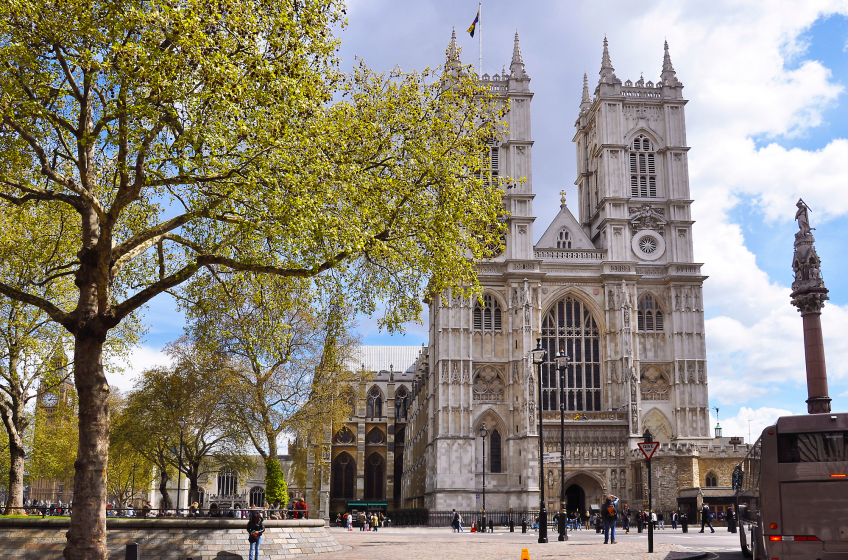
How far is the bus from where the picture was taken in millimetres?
13086

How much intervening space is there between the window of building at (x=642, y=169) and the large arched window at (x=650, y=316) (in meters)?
7.99

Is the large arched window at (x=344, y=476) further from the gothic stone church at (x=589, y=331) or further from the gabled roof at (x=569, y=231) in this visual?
the gabled roof at (x=569, y=231)

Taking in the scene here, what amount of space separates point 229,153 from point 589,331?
42616 mm

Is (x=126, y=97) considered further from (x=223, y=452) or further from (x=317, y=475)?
(x=317, y=475)

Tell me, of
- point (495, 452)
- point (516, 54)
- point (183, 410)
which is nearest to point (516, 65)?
point (516, 54)

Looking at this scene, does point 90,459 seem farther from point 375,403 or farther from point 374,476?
point 375,403

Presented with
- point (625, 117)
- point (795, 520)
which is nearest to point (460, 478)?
point (625, 117)

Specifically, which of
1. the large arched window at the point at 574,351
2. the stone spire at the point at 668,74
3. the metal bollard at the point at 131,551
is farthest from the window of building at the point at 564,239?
the metal bollard at the point at 131,551

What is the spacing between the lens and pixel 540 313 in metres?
53.7

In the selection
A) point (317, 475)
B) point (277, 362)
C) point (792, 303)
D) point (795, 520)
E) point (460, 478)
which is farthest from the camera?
point (317, 475)

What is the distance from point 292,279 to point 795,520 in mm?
12318

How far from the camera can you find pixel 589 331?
55156 mm

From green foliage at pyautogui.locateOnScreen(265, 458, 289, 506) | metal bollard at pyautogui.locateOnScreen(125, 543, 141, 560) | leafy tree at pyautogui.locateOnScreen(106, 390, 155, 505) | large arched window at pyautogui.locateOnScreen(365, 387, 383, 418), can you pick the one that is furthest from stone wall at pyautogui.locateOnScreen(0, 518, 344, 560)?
large arched window at pyautogui.locateOnScreen(365, 387, 383, 418)

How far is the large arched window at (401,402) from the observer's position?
86.4 m
